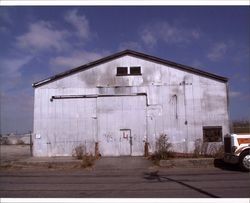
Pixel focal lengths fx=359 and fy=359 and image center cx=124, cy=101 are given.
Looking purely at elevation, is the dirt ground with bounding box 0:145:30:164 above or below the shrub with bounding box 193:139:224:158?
below

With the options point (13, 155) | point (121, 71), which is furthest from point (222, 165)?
point (13, 155)

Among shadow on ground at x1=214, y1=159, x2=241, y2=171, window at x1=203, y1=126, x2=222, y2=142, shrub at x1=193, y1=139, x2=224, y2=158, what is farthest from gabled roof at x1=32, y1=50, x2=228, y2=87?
shadow on ground at x1=214, y1=159, x2=241, y2=171

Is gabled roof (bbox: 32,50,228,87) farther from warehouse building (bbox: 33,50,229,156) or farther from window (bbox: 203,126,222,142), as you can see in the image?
window (bbox: 203,126,222,142)

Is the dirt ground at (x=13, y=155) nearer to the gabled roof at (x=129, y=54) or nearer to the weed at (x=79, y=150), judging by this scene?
the weed at (x=79, y=150)

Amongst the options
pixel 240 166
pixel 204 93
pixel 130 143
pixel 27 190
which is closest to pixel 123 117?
pixel 130 143

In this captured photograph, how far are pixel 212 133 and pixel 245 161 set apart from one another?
26.8 feet

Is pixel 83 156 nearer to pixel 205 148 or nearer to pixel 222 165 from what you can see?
pixel 205 148

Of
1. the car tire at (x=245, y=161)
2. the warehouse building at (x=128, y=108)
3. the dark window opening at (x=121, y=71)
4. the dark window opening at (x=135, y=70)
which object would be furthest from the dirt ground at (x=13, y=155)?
the car tire at (x=245, y=161)

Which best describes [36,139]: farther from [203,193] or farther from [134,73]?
[203,193]

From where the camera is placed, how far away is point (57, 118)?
86.4ft

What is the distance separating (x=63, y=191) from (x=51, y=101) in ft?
51.1

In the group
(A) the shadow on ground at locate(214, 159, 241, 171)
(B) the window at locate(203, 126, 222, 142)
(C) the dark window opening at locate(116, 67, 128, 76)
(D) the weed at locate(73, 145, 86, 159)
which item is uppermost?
(C) the dark window opening at locate(116, 67, 128, 76)

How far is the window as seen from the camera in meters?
26.0

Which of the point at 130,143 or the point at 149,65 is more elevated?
the point at 149,65
